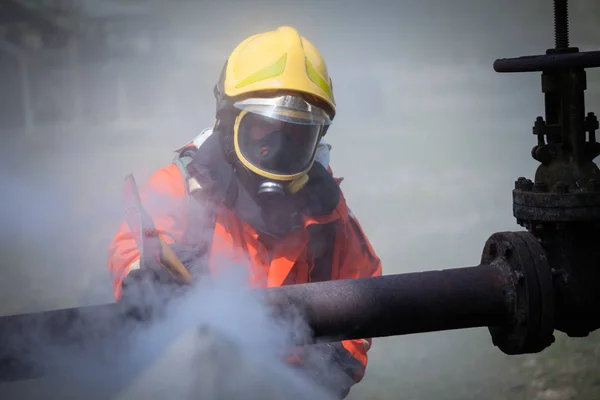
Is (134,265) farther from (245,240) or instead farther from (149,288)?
(245,240)

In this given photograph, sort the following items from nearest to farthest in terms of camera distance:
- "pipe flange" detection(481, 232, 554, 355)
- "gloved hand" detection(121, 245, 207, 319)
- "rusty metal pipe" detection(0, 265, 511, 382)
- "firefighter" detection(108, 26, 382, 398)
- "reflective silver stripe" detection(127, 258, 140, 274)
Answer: "rusty metal pipe" detection(0, 265, 511, 382) → "gloved hand" detection(121, 245, 207, 319) → "pipe flange" detection(481, 232, 554, 355) → "reflective silver stripe" detection(127, 258, 140, 274) → "firefighter" detection(108, 26, 382, 398)

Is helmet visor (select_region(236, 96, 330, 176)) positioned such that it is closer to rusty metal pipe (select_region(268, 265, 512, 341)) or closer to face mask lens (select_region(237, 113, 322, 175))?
face mask lens (select_region(237, 113, 322, 175))

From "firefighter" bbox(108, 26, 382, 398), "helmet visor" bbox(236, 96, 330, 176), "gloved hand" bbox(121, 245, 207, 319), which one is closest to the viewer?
"gloved hand" bbox(121, 245, 207, 319)

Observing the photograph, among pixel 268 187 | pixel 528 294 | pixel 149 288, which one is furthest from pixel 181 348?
pixel 268 187

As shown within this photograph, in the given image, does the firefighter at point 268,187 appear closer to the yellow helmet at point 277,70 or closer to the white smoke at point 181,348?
the yellow helmet at point 277,70

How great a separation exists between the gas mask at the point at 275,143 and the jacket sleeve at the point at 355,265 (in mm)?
309

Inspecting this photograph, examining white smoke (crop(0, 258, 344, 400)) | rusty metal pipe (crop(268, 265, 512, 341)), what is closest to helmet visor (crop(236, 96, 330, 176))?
white smoke (crop(0, 258, 344, 400))

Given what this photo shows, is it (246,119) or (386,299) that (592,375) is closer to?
(246,119)

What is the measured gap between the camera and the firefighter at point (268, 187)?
2656 mm

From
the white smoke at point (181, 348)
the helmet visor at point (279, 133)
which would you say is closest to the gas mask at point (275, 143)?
the helmet visor at point (279, 133)

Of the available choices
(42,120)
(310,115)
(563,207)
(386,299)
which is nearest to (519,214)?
(563,207)

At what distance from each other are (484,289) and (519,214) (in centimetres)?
38

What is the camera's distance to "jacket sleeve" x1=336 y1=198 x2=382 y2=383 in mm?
2770

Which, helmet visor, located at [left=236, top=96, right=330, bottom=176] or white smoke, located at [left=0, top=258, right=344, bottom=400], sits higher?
helmet visor, located at [left=236, top=96, right=330, bottom=176]
